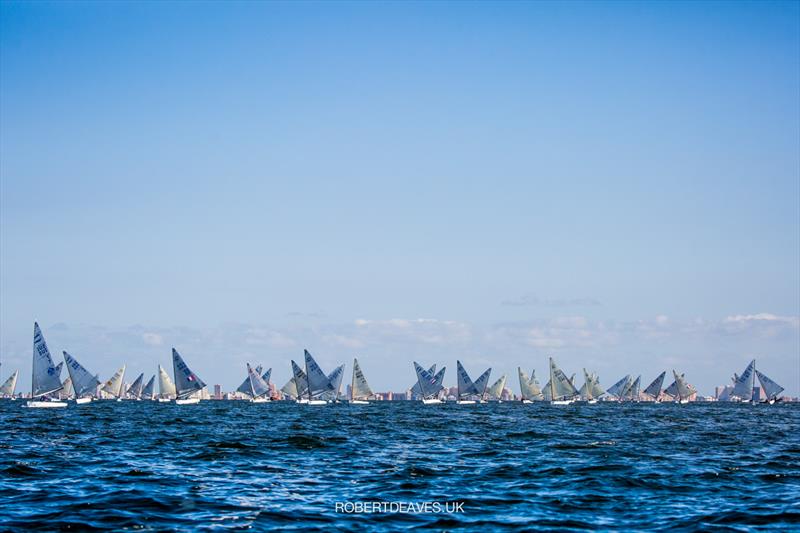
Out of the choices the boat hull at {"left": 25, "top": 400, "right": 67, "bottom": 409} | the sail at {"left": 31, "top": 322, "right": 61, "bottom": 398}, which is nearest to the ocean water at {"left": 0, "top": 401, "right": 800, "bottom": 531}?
the sail at {"left": 31, "top": 322, "right": 61, "bottom": 398}

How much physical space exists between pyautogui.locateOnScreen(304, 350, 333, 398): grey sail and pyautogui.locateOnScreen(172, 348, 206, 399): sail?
23.6 m

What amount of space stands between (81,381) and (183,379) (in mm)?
20401

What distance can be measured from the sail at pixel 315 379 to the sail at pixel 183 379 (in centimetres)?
2370

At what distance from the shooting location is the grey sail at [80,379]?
525 ft

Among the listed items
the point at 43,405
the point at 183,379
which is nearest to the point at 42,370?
the point at 43,405

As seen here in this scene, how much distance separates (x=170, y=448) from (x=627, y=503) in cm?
2783

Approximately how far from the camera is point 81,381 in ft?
555

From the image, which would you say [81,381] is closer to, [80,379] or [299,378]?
[80,379]

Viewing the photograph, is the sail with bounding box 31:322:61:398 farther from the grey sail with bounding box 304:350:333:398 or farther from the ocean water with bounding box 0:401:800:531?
the ocean water with bounding box 0:401:800:531

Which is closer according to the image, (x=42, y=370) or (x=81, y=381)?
(x=42, y=370)

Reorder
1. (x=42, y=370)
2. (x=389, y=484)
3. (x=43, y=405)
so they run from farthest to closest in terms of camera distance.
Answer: (x=43, y=405)
(x=42, y=370)
(x=389, y=484)

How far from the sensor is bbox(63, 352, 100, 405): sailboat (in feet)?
527

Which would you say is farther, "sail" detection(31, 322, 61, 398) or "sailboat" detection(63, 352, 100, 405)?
"sailboat" detection(63, 352, 100, 405)

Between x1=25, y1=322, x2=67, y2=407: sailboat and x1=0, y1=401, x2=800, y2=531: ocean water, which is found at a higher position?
x1=25, y1=322, x2=67, y2=407: sailboat
